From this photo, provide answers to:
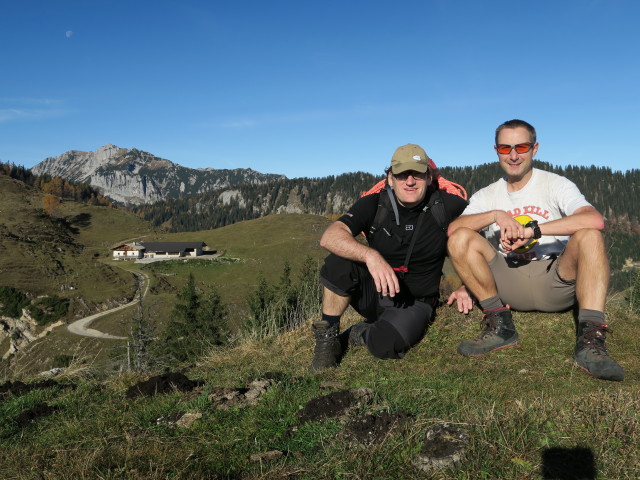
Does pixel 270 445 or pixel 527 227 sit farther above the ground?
pixel 527 227

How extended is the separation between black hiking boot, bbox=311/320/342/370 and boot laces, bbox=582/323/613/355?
9.02 feet

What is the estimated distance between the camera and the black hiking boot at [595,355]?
4.25m

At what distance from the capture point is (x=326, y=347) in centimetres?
555

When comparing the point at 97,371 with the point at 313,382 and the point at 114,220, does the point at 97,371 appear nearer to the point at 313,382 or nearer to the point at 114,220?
the point at 313,382

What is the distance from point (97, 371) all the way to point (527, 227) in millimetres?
6663

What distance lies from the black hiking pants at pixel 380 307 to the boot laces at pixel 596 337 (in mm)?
1817

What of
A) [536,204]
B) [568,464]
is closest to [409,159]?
[536,204]

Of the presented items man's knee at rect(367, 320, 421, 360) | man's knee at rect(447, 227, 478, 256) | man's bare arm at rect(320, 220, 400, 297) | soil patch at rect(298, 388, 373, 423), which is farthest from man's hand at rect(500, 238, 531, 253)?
soil patch at rect(298, 388, 373, 423)

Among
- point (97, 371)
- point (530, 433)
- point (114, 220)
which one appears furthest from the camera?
point (114, 220)

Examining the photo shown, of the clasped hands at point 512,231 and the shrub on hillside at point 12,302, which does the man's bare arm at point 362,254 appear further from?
the shrub on hillside at point 12,302

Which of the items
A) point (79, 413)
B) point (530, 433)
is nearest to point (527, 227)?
point (530, 433)

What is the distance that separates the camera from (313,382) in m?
4.82

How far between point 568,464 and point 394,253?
10.3 feet

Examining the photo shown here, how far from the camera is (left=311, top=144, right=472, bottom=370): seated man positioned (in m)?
5.09
